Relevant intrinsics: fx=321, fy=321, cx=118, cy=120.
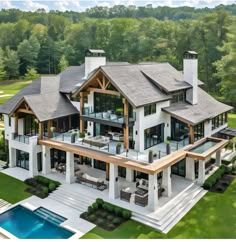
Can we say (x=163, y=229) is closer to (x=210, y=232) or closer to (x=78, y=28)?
(x=210, y=232)

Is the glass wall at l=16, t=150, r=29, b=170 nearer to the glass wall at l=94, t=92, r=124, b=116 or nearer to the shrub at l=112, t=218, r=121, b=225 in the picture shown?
the glass wall at l=94, t=92, r=124, b=116

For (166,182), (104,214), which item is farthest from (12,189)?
(166,182)

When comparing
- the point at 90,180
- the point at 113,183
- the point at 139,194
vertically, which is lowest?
the point at 139,194

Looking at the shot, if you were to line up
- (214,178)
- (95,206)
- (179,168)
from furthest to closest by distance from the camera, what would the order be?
(179,168) → (214,178) → (95,206)

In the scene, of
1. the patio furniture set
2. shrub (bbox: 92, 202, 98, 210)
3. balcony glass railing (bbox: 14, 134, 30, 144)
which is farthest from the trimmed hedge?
balcony glass railing (bbox: 14, 134, 30, 144)

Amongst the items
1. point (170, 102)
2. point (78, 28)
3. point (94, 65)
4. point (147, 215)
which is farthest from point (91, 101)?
point (78, 28)

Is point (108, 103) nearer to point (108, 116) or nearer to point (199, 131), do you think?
point (108, 116)

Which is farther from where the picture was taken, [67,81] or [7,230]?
[67,81]
